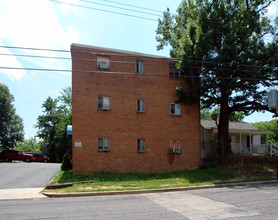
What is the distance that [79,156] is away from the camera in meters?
15.9

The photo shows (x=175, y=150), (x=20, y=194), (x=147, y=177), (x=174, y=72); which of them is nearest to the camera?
(x=20, y=194)

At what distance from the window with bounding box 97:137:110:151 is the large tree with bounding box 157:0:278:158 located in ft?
22.0

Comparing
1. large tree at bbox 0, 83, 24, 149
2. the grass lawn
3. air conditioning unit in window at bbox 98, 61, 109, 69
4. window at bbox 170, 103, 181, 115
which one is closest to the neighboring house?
the grass lawn

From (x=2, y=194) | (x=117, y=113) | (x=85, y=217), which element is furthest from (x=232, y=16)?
(x=2, y=194)

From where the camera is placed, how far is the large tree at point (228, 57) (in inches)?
671

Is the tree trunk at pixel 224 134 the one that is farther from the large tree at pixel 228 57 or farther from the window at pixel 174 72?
the window at pixel 174 72

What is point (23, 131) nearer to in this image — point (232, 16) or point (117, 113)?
point (117, 113)

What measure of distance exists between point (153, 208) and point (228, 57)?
12.5 metres

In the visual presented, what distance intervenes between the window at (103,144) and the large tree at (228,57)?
6.70 metres

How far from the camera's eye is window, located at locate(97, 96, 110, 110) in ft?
55.7

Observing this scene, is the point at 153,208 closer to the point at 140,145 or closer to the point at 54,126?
the point at 140,145

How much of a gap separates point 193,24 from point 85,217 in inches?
659

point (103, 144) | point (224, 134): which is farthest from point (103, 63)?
point (224, 134)

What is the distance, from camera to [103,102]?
17.0 meters
